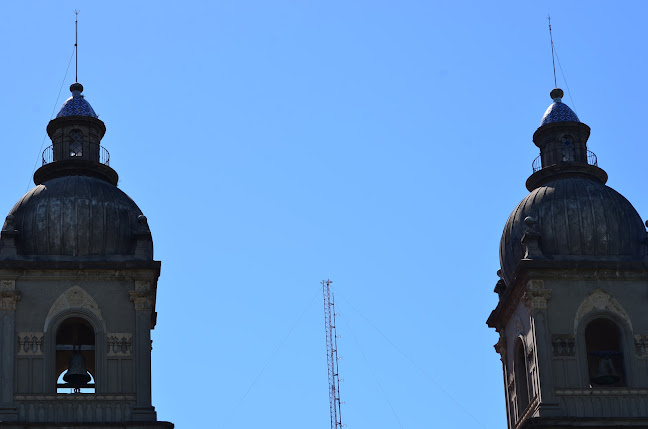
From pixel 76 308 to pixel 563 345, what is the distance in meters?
15.9

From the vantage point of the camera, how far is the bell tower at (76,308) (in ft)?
178

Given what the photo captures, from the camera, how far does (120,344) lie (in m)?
55.5

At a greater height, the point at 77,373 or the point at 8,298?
the point at 8,298

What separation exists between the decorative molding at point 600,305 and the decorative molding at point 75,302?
1582 centimetres

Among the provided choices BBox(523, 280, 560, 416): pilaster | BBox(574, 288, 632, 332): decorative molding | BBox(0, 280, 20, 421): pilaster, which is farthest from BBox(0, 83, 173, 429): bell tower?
BBox(574, 288, 632, 332): decorative molding

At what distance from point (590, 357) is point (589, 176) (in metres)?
6.74

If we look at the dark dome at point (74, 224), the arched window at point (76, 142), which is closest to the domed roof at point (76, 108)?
the arched window at point (76, 142)

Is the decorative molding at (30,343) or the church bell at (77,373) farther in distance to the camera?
the church bell at (77,373)

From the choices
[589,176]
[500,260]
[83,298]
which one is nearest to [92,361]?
[83,298]

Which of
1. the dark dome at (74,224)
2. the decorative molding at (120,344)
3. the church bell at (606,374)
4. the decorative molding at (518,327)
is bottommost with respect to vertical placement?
the church bell at (606,374)

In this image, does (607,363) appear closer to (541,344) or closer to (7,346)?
(541,344)

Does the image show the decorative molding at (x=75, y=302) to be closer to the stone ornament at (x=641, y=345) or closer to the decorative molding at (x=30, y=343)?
the decorative molding at (x=30, y=343)

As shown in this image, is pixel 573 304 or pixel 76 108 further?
→ pixel 76 108

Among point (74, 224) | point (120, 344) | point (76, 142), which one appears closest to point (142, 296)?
point (120, 344)
